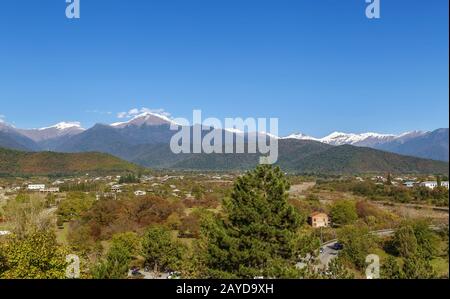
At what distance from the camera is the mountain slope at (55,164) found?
126 metres

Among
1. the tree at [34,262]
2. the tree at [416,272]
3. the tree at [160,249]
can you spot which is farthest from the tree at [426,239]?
the tree at [34,262]

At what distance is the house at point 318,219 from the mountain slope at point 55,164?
9596 cm

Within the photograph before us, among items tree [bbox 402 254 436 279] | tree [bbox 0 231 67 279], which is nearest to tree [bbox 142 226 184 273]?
tree [bbox 402 254 436 279]

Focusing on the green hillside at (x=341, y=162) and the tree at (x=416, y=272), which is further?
the green hillside at (x=341, y=162)

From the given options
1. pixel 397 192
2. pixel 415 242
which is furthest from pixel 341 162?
pixel 415 242

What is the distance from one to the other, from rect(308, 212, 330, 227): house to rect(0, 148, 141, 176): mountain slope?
9596 centimetres

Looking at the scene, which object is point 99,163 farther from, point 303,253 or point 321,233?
point 303,253

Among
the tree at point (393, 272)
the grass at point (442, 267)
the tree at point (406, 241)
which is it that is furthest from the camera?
the tree at point (406, 241)

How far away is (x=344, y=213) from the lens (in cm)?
4688

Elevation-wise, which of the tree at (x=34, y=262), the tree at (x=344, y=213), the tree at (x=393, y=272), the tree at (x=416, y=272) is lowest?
the tree at (x=344, y=213)

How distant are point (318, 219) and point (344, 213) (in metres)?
3.05

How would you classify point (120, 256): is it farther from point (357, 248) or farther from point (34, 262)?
point (357, 248)

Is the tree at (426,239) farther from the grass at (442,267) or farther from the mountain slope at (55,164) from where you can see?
the mountain slope at (55,164)
